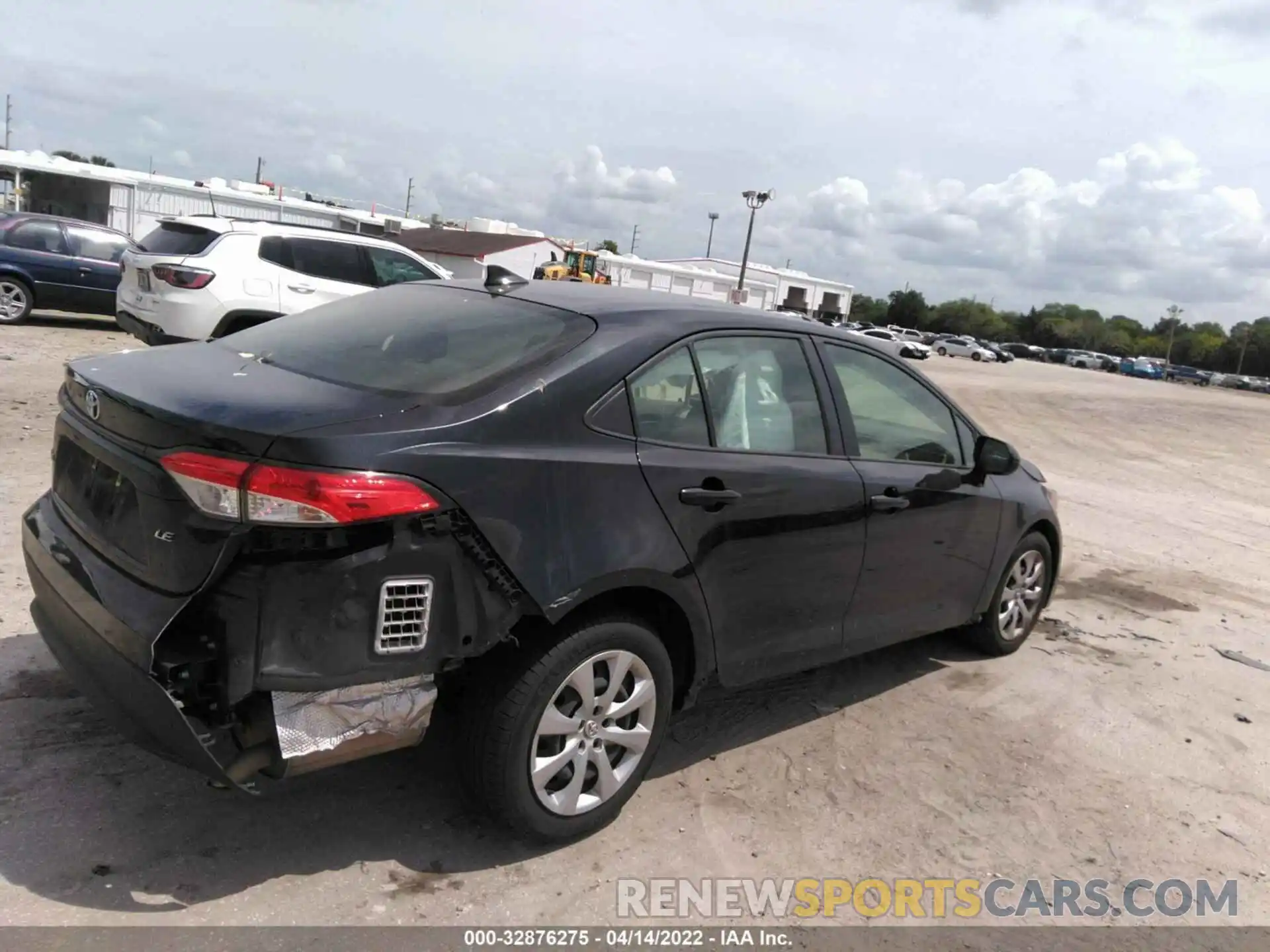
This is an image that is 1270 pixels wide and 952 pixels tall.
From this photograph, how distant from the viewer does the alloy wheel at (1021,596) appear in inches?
196

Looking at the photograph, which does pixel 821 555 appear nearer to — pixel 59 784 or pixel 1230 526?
pixel 59 784

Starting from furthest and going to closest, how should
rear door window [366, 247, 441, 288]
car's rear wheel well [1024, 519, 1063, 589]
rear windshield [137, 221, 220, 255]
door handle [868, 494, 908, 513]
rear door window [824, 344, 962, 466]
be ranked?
1. rear door window [366, 247, 441, 288]
2. rear windshield [137, 221, 220, 255]
3. car's rear wheel well [1024, 519, 1063, 589]
4. rear door window [824, 344, 962, 466]
5. door handle [868, 494, 908, 513]

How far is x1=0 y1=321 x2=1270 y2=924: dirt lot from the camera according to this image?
270 cm

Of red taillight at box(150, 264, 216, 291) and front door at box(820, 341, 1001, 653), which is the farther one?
red taillight at box(150, 264, 216, 291)

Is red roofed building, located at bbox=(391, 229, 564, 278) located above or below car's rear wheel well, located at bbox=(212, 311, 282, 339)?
above

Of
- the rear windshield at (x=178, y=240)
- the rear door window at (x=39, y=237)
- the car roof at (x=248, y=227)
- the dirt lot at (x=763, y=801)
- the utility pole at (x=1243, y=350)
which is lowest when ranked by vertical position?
the dirt lot at (x=763, y=801)

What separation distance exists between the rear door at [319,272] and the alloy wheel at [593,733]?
8.08 m

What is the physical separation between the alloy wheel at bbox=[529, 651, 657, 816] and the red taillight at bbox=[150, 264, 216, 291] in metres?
8.18

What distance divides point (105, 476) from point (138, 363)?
482 millimetres

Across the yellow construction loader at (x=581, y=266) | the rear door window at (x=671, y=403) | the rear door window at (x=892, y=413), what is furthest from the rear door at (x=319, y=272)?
the yellow construction loader at (x=581, y=266)

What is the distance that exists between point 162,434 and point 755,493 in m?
1.87

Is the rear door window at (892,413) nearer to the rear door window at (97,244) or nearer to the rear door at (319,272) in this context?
the rear door at (319,272)

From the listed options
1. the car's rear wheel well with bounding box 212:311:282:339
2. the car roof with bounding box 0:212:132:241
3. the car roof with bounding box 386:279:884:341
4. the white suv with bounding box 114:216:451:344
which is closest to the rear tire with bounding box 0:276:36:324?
the car roof with bounding box 0:212:132:241

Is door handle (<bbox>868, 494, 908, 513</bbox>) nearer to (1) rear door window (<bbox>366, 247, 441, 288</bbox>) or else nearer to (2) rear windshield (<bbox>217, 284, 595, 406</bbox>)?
Answer: (2) rear windshield (<bbox>217, 284, 595, 406</bbox>)
